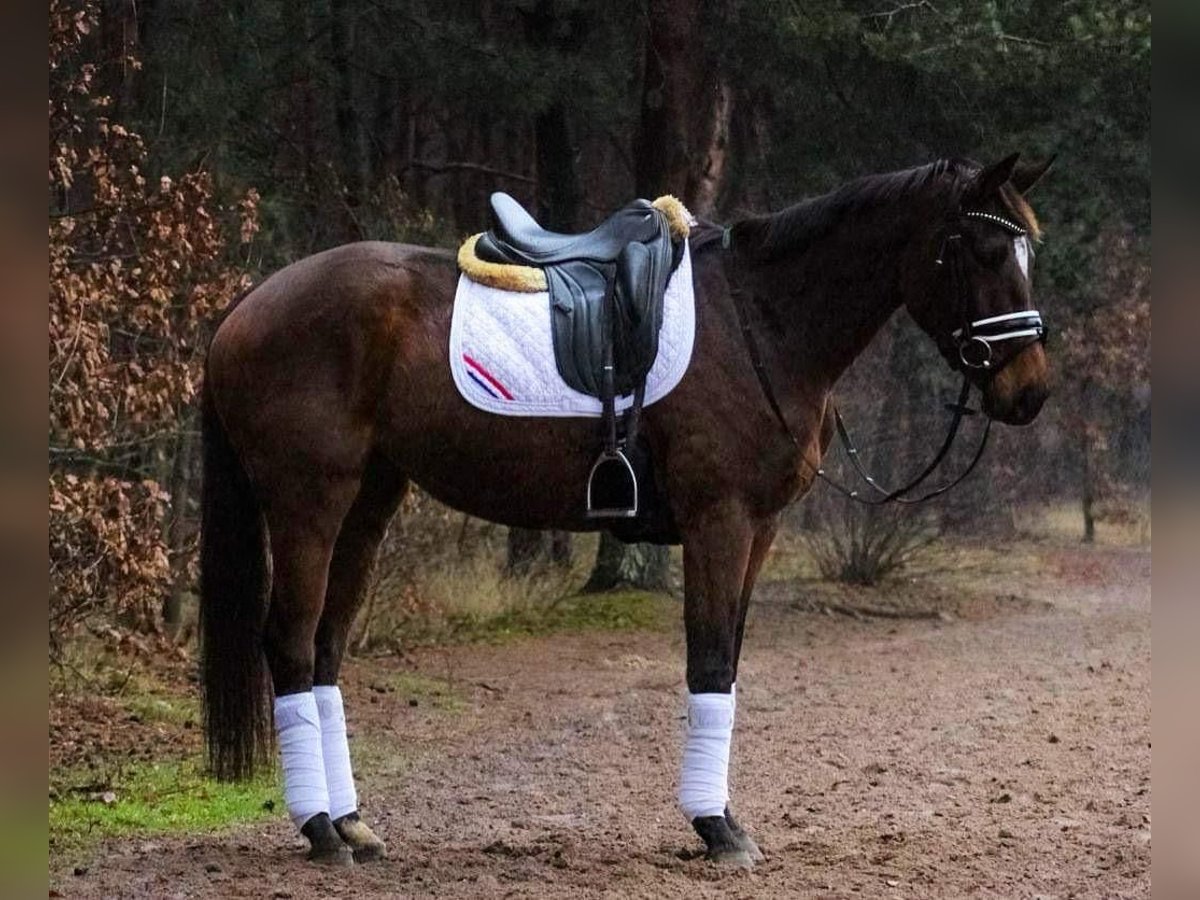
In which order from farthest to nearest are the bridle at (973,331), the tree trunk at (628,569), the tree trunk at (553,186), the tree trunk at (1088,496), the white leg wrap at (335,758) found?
the tree trunk at (1088,496)
the tree trunk at (628,569)
the tree trunk at (553,186)
the white leg wrap at (335,758)
the bridle at (973,331)

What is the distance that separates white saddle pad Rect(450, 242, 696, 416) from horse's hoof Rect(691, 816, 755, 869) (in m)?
1.29

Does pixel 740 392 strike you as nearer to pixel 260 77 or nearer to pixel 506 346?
pixel 506 346

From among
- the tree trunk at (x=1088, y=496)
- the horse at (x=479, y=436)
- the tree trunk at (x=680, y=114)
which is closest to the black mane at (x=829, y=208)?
the horse at (x=479, y=436)

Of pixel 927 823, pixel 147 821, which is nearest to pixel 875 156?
pixel 927 823

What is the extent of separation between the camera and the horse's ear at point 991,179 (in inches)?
173

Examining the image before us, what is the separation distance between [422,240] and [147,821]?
19.7 ft

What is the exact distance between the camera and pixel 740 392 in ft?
15.4

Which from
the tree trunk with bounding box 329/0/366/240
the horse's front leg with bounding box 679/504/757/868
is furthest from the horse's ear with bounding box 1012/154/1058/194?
the tree trunk with bounding box 329/0/366/240

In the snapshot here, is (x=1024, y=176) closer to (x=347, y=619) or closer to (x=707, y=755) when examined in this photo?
(x=707, y=755)

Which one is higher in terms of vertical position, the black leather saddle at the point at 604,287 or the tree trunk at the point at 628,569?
the black leather saddle at the point at 604,287

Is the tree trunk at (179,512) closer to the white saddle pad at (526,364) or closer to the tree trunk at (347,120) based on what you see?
the tree trunk at (347,120)

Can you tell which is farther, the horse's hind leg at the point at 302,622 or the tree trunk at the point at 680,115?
the tree trunk at the point at 680,115

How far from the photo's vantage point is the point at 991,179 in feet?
14.5

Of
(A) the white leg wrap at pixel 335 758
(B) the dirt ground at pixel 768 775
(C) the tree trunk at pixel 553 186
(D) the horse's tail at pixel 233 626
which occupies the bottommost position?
(B) the dirt ground at pixel 768 775
